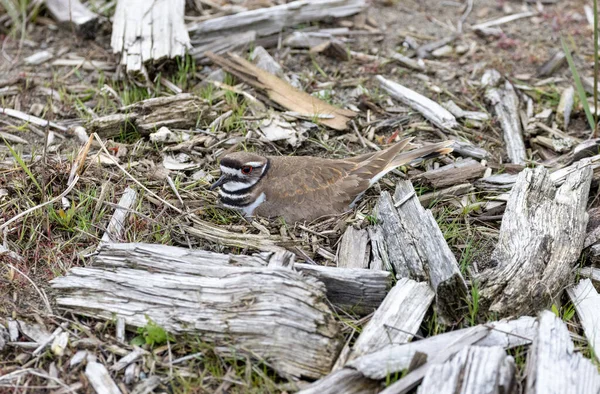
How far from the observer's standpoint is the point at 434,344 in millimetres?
4172

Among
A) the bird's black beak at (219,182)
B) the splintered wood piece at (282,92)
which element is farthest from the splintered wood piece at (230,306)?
the splintered wood piece at (282,92)

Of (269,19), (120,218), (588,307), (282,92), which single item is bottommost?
(588,307)

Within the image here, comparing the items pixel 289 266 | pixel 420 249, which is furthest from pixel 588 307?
pixel 289 266

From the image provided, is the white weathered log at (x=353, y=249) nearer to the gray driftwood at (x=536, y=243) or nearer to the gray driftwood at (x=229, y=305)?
the gray driftwood at (x=229, y=305)

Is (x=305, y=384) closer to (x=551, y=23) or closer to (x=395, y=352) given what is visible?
(x=395, y=352)

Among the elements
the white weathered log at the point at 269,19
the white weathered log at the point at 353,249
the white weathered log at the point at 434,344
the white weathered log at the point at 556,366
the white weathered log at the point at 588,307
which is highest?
the white weathered log at the point at 269,19

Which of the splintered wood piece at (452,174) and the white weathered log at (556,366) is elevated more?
the white weathered log at (556,366)

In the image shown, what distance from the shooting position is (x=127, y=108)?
21.6 ft

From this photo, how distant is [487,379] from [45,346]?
2636 millimetres

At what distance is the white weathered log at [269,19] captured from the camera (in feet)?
25.4

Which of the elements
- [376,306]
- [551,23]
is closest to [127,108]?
[376,306]

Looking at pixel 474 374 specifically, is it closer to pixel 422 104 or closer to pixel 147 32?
pixel 422 104

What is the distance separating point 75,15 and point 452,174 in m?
4.59

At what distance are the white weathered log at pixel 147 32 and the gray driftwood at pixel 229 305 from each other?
294 centimetres
